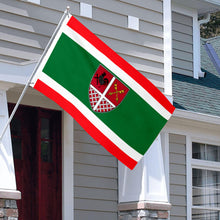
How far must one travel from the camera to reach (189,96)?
12.7 meters

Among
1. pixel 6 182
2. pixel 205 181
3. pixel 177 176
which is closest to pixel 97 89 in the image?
pixel 6 182

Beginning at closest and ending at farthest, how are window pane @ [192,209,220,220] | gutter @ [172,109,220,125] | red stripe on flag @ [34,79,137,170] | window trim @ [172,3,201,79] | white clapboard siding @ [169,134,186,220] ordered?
red stripe on flag @ [34,79,137,170] → gutter @ [172,109,220,125] → white clapboard siding @ [169,134,186,220] → window pane @ [192,209,220,220] → window trim @ [172,3,201,79]

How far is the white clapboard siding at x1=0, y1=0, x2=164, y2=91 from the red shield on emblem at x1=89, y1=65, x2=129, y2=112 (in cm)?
157

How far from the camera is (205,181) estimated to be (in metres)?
12.0

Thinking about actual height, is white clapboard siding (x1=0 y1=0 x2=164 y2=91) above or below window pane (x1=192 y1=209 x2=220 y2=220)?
above

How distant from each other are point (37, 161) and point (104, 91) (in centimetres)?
214

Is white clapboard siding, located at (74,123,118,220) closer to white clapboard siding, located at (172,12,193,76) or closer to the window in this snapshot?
the window

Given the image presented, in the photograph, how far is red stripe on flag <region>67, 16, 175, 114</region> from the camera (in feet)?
25.7

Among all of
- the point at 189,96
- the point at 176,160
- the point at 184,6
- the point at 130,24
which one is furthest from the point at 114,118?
the point at 184,6

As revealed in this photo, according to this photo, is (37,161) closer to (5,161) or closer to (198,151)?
(5,161)

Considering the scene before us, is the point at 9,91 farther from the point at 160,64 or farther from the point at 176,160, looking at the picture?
the point at 176,160

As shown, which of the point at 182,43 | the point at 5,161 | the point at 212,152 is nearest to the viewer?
the point at 5,161

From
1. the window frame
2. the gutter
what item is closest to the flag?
the gutter

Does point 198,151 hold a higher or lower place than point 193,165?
higher
